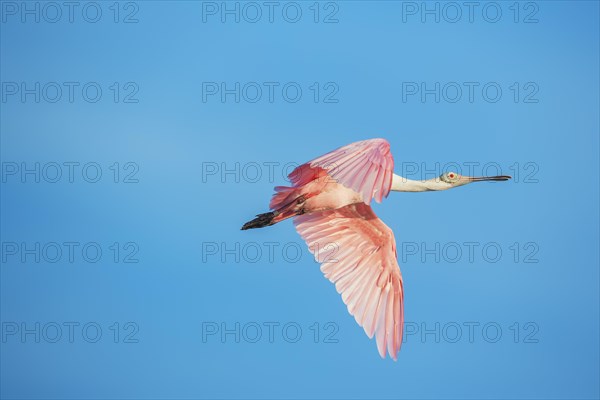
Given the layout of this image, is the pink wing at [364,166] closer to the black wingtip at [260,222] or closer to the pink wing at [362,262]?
the black wingtip at [260,222]

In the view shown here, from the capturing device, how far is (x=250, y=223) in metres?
10.8

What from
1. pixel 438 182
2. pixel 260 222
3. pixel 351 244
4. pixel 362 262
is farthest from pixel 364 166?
pixel 438 182

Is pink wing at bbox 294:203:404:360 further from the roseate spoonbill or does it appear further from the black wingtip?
the black wingtip

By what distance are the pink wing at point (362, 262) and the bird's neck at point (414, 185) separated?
492 mm

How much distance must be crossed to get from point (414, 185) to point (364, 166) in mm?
3172

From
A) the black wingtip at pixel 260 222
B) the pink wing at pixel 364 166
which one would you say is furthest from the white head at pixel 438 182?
the pink wing at pixel 364 166

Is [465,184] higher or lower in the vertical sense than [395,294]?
higher

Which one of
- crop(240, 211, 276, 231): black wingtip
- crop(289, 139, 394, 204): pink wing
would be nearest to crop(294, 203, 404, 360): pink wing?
crop(240, 211, 276, 231): black wingtip

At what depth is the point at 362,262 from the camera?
11430 millimetres

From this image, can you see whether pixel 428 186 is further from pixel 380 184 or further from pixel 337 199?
pixel 380 184

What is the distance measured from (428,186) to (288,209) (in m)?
1.81

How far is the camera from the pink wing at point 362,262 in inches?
422

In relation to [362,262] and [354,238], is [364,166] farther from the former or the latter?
[354,238]

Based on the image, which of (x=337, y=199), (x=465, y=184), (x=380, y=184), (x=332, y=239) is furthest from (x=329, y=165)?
(x=465, y=184)
